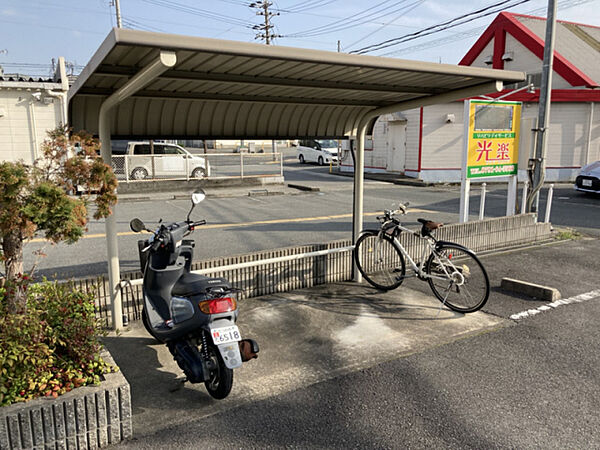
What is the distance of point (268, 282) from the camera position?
5.66 m

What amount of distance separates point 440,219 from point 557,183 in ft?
38.7

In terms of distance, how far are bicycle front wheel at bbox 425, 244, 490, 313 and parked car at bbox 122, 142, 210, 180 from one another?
44.3ft

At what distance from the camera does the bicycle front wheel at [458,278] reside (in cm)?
501

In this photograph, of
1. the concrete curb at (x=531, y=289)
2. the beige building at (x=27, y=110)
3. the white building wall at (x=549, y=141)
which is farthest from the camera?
the white building wall at (x=549, y=141)

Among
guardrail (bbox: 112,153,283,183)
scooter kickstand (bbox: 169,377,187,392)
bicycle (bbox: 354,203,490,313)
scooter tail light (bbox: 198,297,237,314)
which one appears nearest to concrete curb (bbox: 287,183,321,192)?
guardrail (bbox: 112,153,283,183)

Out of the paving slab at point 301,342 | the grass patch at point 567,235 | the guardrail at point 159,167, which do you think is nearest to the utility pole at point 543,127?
the grass patch at point 567,235

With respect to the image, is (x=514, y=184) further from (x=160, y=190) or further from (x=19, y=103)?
(x=19, y=103)

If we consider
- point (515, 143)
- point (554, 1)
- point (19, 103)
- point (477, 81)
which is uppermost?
point (554, 1)

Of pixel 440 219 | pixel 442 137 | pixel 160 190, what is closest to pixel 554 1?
pixel 440 219

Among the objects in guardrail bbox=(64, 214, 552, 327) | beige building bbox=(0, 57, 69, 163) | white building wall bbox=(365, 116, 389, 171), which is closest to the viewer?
guardrail bbox=(64, 214, 552, 327)

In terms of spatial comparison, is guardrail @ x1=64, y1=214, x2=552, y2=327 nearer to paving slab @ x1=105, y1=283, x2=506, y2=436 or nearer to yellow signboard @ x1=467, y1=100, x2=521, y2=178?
paving slab @ x1=105, y1=283, x2=506, y2=436

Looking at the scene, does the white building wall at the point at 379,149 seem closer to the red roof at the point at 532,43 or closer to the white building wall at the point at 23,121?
the red roof at the point at 532,43

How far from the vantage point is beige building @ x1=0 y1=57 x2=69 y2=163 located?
51.3 ft

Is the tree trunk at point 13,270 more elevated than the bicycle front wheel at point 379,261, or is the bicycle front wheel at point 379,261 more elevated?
the tree trunk at point 13,270
